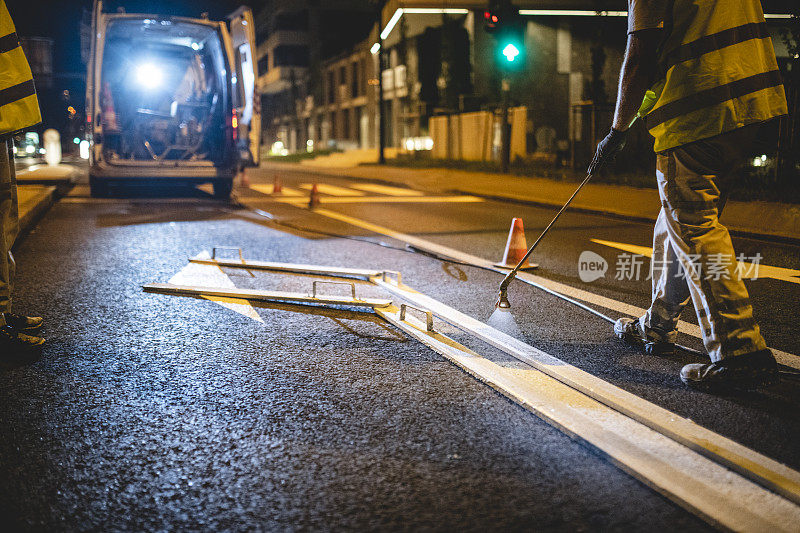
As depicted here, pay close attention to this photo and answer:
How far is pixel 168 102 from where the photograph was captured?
15.3 m

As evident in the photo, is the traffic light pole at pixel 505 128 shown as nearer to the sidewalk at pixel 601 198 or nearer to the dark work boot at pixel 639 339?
the sidewalk at pixel 601 198

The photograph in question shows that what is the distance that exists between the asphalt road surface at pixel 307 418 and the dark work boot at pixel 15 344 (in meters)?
0.12

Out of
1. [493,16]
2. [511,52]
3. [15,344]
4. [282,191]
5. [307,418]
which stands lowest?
[307,418]

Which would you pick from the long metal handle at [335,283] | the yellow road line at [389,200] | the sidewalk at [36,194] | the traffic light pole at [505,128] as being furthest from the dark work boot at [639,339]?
the traffic light pole at [505,128]

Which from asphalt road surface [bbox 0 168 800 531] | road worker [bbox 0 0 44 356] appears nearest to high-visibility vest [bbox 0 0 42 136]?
road worker [bbox 0 0 44 356]

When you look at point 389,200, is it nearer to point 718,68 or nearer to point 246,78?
point 246,78

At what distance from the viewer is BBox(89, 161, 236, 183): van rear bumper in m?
12.4

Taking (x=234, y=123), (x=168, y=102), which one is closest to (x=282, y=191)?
(x=168, y=102)

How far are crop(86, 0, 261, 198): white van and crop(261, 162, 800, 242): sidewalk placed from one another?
16.4ft

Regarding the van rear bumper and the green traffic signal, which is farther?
the green traffic signal

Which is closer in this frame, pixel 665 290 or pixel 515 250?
pixel 665 290

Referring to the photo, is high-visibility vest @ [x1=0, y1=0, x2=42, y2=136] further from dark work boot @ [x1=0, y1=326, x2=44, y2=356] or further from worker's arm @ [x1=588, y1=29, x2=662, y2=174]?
worker's arm @ [x1=588, y1=29, x2=662, y2=174]

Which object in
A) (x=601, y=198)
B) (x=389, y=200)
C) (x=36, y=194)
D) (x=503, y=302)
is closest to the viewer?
(x=503, y=302)

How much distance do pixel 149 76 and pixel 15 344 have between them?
1252 centimetres
